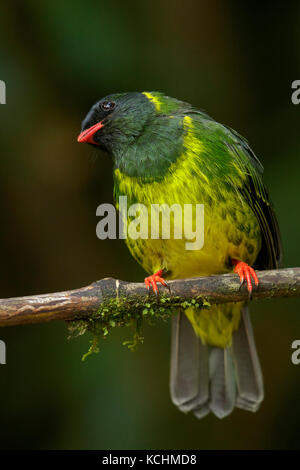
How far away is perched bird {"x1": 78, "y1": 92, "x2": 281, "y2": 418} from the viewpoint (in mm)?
3645

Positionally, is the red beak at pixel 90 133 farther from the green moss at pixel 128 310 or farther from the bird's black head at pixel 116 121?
the green moss at pixel 128 310

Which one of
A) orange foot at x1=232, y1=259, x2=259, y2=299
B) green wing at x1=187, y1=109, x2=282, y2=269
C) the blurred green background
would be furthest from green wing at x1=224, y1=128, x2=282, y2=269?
the blurred green background

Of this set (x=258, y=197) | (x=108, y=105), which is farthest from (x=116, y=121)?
(x=258, y=197)

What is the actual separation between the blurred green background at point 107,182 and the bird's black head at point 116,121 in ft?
1.56

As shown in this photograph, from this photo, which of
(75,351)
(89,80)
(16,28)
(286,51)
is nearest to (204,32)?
(286,51)

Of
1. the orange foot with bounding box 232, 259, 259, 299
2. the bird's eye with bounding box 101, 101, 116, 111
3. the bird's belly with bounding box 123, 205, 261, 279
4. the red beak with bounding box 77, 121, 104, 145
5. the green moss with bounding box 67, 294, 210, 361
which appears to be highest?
the bird's eye with bounding box 101, 101, 116, 111

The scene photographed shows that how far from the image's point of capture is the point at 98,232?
493 cm

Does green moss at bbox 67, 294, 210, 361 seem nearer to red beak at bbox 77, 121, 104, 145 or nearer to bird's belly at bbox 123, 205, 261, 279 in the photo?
bird's belly at bbox 123, 205, 261, 279

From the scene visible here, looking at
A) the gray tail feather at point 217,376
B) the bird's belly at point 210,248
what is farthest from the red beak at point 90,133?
the gray tail feather at point 217,376

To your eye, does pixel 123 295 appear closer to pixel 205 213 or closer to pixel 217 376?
pixel 205 213

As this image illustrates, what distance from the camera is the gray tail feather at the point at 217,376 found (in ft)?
13.7

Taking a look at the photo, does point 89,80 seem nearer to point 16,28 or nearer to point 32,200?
point 16,28

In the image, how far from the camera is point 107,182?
5059 millimetres

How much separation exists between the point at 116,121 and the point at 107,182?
1.15 metres
